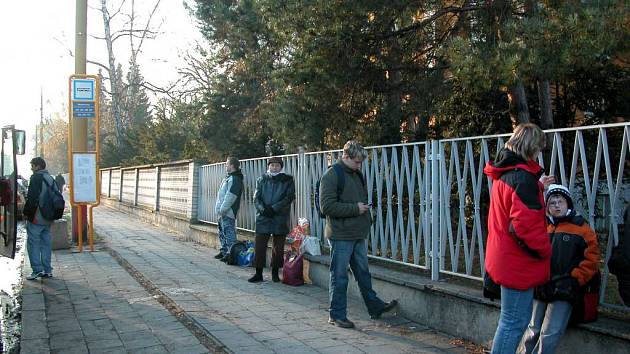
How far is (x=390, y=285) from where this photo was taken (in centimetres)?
652

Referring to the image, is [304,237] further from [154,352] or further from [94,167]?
[94,167]

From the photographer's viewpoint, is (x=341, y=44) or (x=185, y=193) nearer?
(x=341, y=44)

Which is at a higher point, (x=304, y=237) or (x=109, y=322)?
(x=304, y=237)

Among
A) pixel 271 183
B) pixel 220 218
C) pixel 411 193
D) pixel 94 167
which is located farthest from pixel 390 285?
pixel 94 167

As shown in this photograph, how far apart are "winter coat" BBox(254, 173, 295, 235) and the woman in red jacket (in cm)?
454

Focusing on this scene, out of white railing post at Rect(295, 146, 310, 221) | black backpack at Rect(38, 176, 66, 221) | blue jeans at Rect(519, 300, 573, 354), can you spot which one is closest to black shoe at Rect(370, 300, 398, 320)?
blue jeans at Rect(519, 300, 573, 354)

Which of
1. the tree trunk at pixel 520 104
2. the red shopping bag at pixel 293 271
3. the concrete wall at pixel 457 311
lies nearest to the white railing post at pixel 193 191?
the red shopping bag at pixel 293 271

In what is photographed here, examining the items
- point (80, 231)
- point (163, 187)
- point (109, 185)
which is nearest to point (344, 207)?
point (80, 231)

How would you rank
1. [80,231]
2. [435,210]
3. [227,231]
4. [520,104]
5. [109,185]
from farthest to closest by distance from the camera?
[109,185]
[80,231]
[227,231]
[520,104]
[435,210]

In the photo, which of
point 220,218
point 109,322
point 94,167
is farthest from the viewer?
point 94,167

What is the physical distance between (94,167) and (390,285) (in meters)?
7.48

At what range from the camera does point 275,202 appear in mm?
8328

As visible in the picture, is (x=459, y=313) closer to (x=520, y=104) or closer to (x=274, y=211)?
(x=274, y=211)

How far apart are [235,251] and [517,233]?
22.7ft
